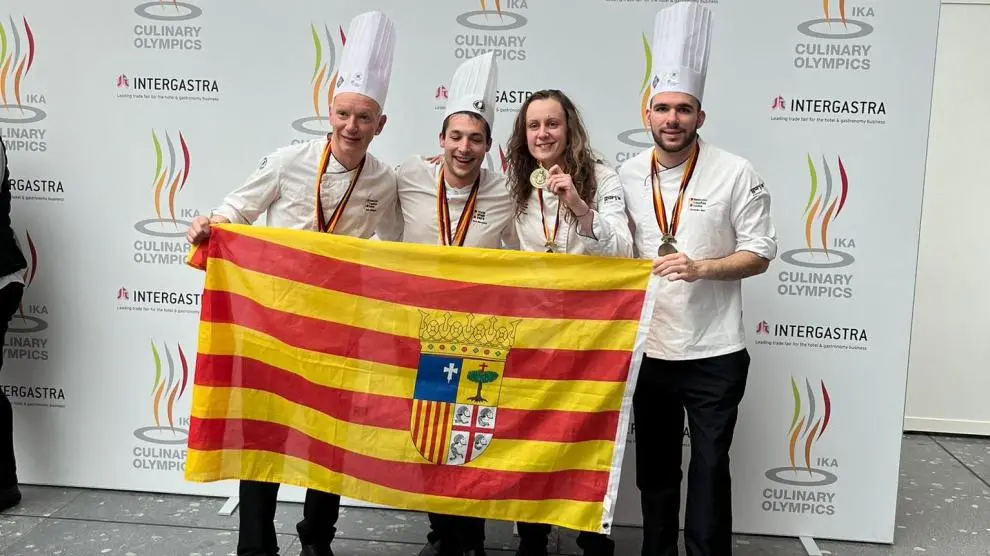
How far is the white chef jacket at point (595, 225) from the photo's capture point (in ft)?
8.96

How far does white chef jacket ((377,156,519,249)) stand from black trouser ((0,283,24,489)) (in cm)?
174

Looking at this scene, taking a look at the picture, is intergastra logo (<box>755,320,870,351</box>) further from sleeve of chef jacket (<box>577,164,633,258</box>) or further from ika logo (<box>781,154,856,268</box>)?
sleeve of chef jacket (<box>577,164,633,258</box>)

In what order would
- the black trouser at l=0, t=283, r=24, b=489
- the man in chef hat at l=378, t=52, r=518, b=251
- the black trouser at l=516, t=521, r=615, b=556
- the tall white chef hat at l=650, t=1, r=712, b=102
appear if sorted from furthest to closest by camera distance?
the black trouser at l=0, t=283, r=24, b=489
the black trouser at l=516, t=521, r=615, b=556
the man in chef hat at l=378, t=52, r=518, b=251
the tall white chef hat at l=650, t=1, r=712, b=102

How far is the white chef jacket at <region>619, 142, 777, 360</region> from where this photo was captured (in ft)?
9.20

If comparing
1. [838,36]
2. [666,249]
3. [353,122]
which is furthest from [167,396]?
[838,36]

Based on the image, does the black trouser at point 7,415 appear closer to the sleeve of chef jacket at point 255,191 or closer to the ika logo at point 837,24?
the sleeve of chef jacket at point 255,191

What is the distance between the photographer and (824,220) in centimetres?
359

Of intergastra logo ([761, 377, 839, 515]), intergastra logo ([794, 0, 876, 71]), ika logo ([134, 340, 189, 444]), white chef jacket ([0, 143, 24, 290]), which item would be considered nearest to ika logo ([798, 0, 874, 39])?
intergastra logo ([794, 0, 876, 71])

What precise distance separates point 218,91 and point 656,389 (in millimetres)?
2321

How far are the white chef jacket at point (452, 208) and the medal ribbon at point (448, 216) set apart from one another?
0.04 ft

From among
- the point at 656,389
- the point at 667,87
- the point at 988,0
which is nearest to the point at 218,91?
the point at 667,87

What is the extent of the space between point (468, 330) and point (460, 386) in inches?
7.3

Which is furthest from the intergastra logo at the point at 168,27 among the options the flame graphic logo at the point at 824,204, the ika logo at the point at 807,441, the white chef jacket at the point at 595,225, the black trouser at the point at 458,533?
the ika logo at the point at 807,441

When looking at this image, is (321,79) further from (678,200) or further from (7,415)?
(7,415)
